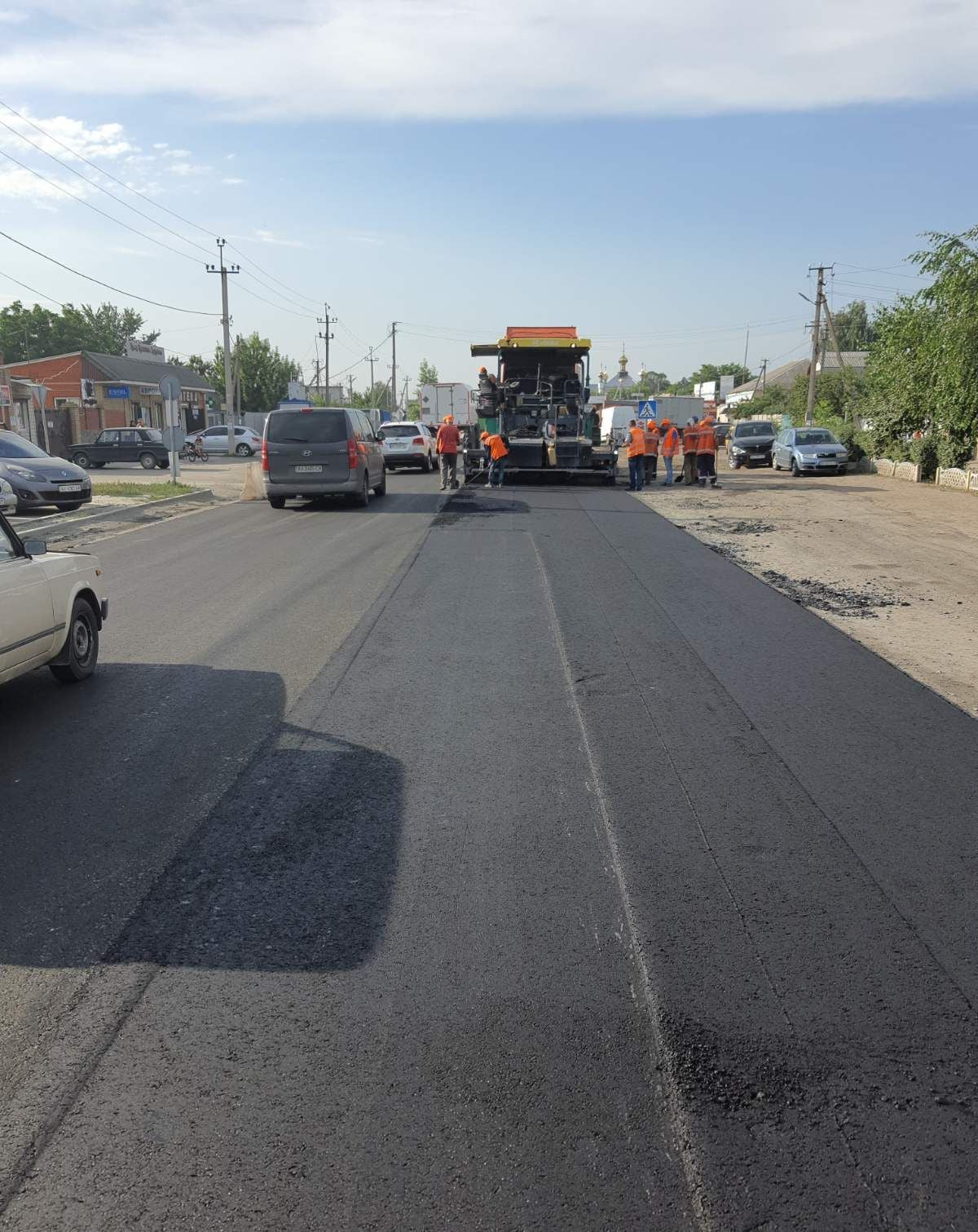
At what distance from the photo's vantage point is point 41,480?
19.5 meters

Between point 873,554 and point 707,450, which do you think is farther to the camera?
point 707,450

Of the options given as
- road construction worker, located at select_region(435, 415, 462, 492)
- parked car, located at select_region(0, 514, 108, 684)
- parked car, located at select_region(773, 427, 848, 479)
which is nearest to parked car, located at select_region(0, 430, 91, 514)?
road construction worker, located at select_region(435, 415, 462, 492)

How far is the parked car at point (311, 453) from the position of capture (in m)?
18.5

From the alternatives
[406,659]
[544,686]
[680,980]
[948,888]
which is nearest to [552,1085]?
[680,980]

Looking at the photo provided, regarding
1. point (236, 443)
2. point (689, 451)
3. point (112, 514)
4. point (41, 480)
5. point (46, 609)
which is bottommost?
point (112, 514)

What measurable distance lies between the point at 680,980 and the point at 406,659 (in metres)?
4.66

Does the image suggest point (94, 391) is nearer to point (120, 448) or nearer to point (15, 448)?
point (120, 448)

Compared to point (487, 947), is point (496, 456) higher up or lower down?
higher up

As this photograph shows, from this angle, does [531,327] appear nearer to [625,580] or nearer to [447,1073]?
[625,580]

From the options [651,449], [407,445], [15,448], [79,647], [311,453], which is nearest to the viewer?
[79,647]

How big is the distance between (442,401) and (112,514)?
29.7 m

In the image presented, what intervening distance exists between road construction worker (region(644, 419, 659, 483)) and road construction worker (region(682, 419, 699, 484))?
0.70 metres

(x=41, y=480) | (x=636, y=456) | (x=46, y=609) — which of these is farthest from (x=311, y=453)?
(x=46, y=609)

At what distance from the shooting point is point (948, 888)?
4203 mm
